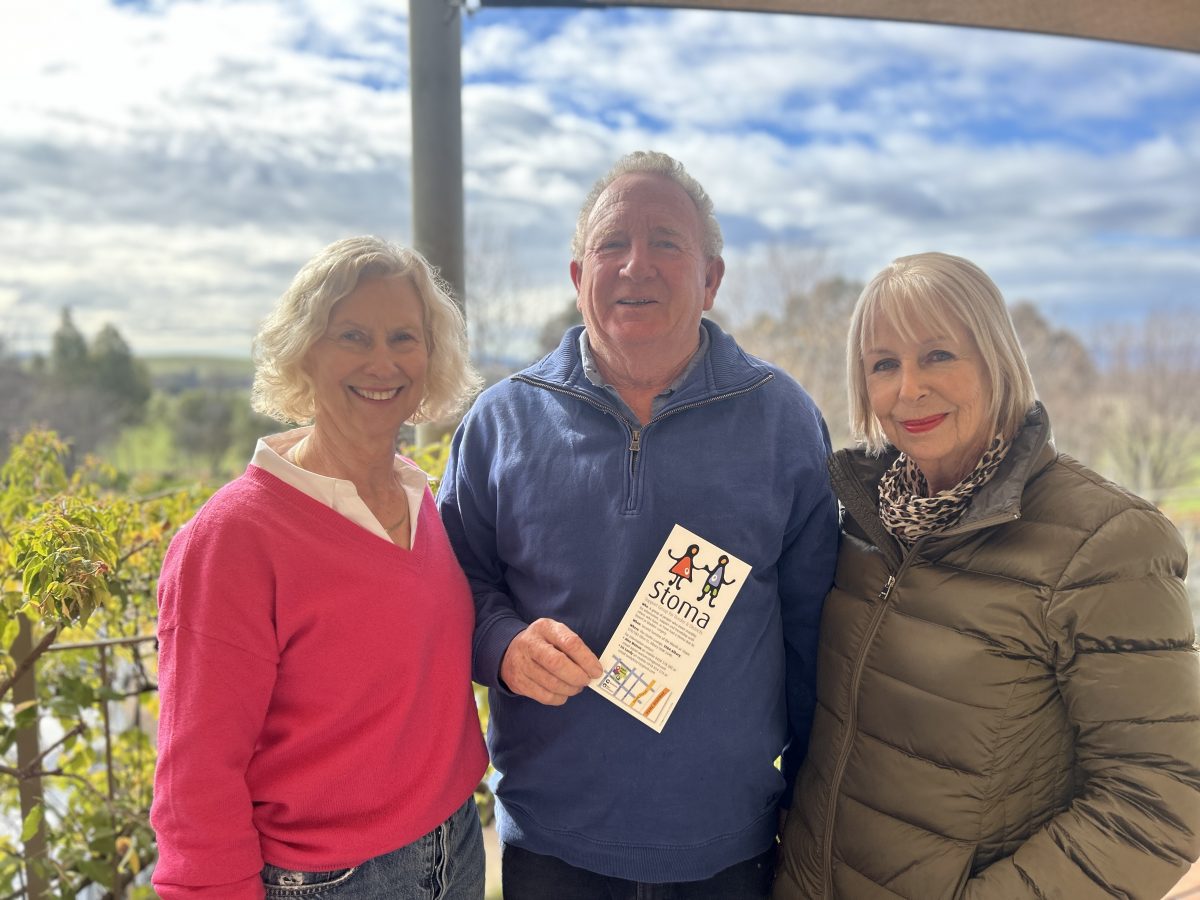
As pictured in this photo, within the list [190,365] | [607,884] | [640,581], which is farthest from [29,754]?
[190,365]

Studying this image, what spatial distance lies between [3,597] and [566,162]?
30680mm

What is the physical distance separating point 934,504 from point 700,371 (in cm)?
47

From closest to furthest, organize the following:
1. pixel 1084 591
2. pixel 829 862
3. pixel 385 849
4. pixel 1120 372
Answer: pixel 1084 591 < pixel 385 849 < pixel 829 862 < pixel 1120 372

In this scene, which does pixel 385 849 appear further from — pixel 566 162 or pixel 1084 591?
pixel 566 162

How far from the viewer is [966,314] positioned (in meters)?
1.21

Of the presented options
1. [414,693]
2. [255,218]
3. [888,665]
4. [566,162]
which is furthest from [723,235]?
[566,162]

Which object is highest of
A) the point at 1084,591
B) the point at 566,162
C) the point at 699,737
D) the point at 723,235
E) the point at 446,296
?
the point at 566,162

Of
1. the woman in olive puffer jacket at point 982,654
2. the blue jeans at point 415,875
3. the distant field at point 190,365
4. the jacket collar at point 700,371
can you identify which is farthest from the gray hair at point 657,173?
the distant field at point 190,365

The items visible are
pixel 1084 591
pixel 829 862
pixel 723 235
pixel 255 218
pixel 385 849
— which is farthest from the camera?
pixel 255 218

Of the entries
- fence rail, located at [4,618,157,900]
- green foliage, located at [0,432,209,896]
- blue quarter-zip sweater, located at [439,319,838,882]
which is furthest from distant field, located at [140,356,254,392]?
blue quarter-zip sweater, located at [439,319,838,882]

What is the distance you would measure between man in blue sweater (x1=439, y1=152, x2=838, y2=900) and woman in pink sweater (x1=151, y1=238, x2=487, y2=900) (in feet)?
0.42

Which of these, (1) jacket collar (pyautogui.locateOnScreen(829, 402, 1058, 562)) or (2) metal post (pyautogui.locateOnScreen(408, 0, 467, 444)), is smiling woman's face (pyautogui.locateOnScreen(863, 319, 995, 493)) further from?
(2) metal post (pyautogui.locateOnScreen(408, 0, 467, 444))

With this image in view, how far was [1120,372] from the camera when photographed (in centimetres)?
1460

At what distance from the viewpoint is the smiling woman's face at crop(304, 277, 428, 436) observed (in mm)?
Result: 1191
